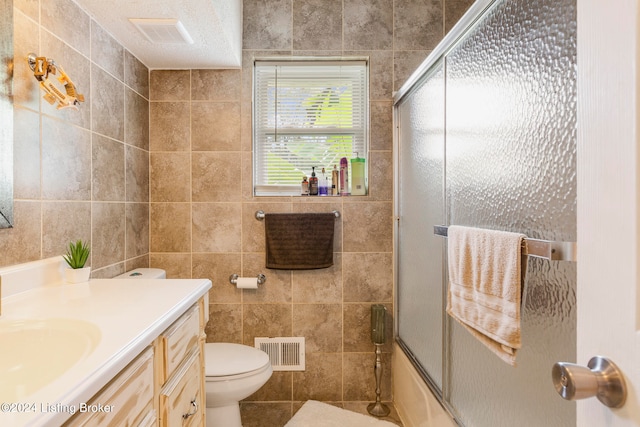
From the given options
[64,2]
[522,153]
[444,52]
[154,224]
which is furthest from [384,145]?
[64,2]

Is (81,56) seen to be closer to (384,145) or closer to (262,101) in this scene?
(262,101)

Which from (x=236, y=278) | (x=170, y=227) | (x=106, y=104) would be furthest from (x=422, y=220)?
(x=106, y=104)

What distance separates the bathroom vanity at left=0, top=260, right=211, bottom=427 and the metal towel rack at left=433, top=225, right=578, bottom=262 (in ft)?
2.77

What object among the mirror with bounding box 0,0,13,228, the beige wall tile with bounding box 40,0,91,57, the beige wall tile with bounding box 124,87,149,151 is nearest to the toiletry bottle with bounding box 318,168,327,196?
the beige wall tile with bounding box 124,87,149,151

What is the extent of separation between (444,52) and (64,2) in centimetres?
143

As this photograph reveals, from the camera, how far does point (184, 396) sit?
0.99 metres

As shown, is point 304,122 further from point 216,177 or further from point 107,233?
point 107,233

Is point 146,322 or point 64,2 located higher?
point 64,2

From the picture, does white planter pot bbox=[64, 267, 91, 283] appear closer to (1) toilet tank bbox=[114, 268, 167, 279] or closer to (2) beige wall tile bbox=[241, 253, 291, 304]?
(1) toilet tank bbox=[114, 268, 167, 279]

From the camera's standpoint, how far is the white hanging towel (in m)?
0.81

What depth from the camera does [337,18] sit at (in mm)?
2041

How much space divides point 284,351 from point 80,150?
1451mm

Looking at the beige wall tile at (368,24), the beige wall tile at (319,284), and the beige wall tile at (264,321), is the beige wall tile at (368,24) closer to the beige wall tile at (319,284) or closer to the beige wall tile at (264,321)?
the beige wall tile at (319,284)

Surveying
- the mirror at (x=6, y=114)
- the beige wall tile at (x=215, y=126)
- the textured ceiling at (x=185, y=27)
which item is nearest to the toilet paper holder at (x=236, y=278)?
the beige wall tile at (x=215, y=126)
